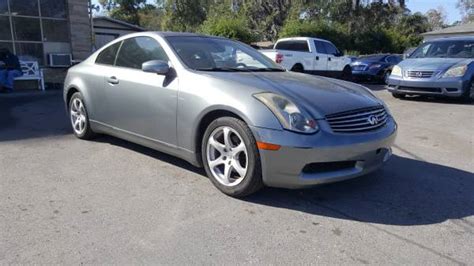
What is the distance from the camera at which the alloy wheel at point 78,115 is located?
5708 mm

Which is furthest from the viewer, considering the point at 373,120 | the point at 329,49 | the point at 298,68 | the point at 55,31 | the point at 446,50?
the point at 329,49

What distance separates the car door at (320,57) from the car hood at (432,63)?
15.7ft

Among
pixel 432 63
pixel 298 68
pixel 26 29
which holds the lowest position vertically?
pixel 298 68

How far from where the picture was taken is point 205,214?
350cm

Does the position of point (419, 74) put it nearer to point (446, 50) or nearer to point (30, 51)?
point (446, 50)

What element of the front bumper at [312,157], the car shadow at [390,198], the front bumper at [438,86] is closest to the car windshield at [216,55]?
the car shadow at [390,198]

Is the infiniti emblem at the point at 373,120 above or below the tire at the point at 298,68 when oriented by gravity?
above

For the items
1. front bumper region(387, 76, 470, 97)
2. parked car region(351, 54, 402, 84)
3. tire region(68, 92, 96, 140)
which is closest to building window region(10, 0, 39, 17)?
tire region(68, 92, 96, 140)

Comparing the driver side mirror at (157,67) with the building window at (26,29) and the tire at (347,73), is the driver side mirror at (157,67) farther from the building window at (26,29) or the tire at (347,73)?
the tire at (347,73)

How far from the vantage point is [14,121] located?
24.1 feet

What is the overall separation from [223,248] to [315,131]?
123 centimetres

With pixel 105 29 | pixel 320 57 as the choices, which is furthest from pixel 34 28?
pixel 105 29

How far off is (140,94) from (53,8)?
11.3 metres

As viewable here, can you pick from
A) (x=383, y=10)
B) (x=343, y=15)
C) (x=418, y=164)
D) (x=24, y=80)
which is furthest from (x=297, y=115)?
(x=383, y=10)
